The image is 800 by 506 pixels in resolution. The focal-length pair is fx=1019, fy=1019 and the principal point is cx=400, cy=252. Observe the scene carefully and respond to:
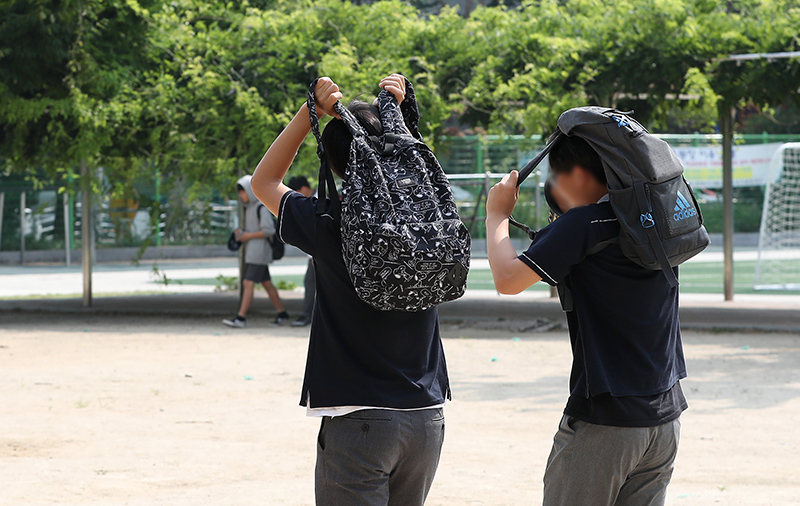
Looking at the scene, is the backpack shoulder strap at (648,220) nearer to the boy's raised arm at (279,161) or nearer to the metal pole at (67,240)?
the boy's raised arm at (279,161)

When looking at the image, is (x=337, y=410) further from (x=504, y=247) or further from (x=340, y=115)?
(x=340, y=115)

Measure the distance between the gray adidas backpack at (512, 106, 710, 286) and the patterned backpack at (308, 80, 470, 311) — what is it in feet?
1.23

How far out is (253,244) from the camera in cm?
1200

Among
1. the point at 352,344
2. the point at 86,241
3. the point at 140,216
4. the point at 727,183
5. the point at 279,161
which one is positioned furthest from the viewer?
the point at 140,216

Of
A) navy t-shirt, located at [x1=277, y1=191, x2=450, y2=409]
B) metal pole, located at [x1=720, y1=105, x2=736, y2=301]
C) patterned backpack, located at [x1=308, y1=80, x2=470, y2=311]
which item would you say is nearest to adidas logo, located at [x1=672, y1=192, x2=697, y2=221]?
patterned backpack, located at [x1=308, y1=80, x2=470, y2=311]

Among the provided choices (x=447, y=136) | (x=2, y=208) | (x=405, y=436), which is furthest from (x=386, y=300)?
(x=2, y=208)

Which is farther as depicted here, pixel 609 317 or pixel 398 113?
pixel 398 113

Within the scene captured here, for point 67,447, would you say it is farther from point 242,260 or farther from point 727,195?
point 727,195

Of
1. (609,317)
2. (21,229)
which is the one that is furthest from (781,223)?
(21,229)

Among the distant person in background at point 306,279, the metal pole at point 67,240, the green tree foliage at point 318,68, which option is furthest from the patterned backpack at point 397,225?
the metal pole at point 67,240

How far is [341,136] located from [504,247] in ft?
1.61

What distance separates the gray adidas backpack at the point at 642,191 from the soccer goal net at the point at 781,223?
15.7 m

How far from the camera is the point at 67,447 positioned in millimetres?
Result: 5793

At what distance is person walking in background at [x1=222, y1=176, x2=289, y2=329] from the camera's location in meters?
11.9
